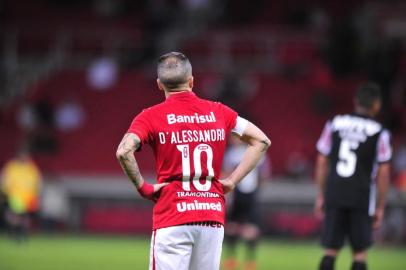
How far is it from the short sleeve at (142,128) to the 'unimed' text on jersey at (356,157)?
369 cm

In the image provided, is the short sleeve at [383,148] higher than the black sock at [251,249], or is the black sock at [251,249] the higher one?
the short sleeve at [383,148]

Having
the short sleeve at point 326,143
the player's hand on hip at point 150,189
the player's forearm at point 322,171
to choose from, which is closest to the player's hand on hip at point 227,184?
the player's hand on hip at point 150,189

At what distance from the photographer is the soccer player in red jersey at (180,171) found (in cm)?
770

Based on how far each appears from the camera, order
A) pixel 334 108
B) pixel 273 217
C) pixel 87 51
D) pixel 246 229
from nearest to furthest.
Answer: pixel 246 229
pixel 273 217
pixel 334 108
pixel 87 51

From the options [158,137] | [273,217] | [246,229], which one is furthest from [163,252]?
[273,217]

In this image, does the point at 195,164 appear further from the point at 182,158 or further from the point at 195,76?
the point at 195,76

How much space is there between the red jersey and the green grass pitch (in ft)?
26.9

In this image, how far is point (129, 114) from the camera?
30.0 m

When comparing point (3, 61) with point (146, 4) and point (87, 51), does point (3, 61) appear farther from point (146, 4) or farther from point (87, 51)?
point (146, 4)

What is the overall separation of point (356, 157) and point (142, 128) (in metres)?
3.80

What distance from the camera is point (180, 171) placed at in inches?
306

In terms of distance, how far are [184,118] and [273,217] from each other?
60.9ft

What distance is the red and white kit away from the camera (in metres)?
7.74

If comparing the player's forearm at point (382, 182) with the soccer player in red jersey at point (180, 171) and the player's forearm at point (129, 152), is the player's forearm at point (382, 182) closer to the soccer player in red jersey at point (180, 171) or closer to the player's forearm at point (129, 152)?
the soccer player in red jersey at point (180, 171)
